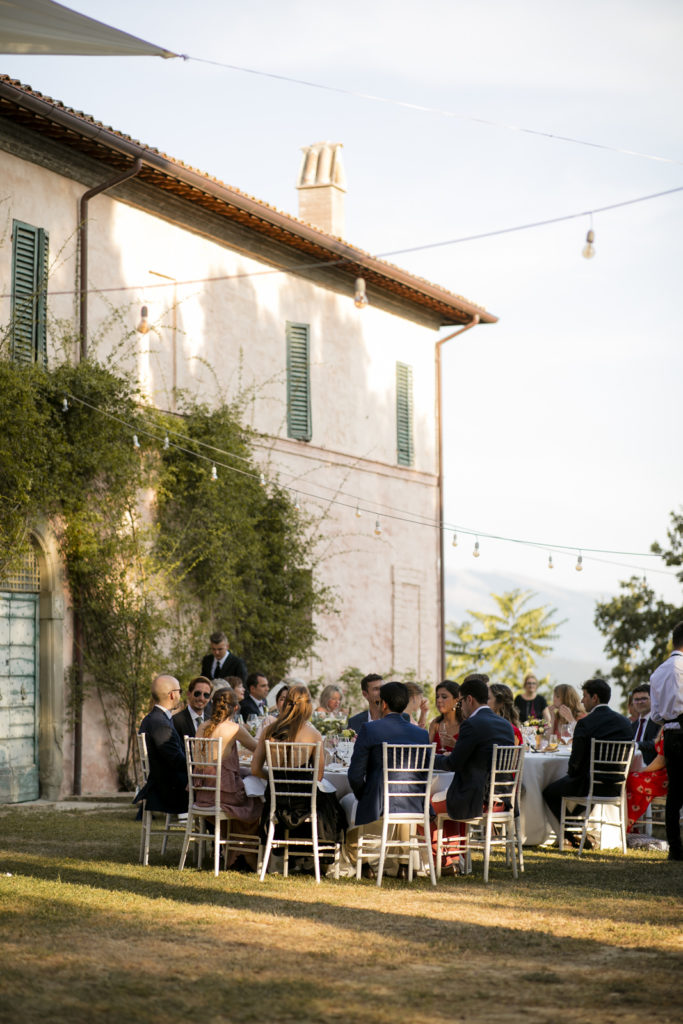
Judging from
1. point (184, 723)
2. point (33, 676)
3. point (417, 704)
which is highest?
point (33, 676)

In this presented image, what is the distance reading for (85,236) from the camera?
15078mm

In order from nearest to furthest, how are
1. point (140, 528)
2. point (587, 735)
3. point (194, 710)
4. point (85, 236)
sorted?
point (587, 735) → point (194, 710) → point (85, 236) → point (140, 528)

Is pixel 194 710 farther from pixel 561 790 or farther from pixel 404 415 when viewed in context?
pixel 404 415

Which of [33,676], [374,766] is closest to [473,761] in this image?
[374,766]

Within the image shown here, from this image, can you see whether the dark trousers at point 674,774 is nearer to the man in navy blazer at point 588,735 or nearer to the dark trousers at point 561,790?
the man in navy blazer at point 588,735

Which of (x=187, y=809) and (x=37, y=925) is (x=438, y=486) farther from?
(x=37, y=925)

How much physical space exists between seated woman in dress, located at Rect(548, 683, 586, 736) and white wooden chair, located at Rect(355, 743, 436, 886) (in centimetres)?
357

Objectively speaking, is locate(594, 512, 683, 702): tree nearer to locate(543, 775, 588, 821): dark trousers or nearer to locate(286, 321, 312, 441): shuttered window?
locate(286, 321, 312, 441): shuttered window

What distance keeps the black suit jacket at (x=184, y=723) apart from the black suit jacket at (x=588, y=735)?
2.97m

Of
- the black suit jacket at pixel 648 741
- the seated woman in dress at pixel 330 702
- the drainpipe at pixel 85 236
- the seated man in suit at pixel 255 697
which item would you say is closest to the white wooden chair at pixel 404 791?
the black suit jacket at pixel 648 741

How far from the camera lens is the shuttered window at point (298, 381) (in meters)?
18.6

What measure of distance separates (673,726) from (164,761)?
365 cm

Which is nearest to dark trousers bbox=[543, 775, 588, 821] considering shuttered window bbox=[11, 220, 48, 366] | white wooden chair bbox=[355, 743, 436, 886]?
white wooden chair bbox=[355, 743, 436, 886]

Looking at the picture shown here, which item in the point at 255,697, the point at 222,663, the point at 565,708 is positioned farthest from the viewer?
the point at 222,663
